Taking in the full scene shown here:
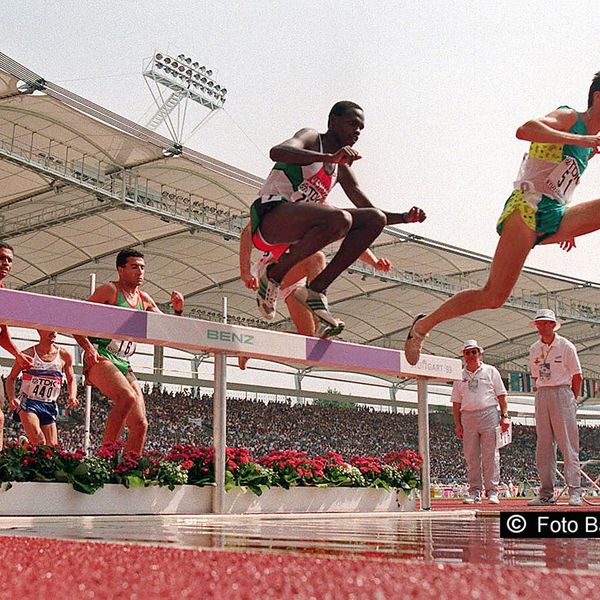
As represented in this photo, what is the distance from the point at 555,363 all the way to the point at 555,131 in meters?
3.02

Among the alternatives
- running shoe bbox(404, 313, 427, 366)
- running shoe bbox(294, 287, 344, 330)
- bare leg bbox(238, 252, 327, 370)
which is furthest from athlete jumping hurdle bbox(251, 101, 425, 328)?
running shoe bbox(404, 313, 427, 366)

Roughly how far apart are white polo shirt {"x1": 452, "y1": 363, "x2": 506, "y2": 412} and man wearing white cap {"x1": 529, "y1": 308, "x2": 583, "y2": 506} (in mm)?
932

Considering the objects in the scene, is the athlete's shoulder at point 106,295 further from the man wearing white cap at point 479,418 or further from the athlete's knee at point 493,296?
the man wearing white cap at point 479,418

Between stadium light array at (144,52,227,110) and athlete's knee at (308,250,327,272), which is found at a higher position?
stadium light array at (144,52,227,110)

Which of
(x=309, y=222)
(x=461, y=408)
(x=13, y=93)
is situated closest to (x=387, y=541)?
(x=309, y=222)

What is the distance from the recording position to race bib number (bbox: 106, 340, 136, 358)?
6266 millimetres

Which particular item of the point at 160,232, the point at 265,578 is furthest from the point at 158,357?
the point at 265,578

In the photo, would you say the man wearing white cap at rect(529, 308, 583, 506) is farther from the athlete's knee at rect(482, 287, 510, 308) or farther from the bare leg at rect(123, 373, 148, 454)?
the bare leg at rect(123, 373, 148, 454)

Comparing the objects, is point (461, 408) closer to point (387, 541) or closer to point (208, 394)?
point (387, 541)

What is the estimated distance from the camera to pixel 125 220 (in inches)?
1078

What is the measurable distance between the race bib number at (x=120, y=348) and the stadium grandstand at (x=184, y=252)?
9.96 meters

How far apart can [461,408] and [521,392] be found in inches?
1505

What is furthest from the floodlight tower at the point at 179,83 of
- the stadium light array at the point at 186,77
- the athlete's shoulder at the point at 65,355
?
the athlete's shoulder at the point at 65,355

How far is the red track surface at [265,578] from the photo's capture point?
1.37 meters
